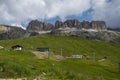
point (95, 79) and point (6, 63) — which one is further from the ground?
point (6, 63)

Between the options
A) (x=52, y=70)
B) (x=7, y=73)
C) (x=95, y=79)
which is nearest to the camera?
(x=7, y=73)

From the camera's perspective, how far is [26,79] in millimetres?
37062

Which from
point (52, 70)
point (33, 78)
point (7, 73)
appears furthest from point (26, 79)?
point (52, 70)

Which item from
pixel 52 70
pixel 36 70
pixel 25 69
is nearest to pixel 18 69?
pixel 25 69

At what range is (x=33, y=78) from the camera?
38.2 meters

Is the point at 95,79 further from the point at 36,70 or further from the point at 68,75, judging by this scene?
the point at 36,70

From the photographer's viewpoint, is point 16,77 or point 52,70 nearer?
point 16,77

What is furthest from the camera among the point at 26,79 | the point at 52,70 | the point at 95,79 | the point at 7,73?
the point at 52,70

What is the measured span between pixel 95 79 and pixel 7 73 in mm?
12735

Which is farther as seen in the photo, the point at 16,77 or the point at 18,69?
the point at 18,69

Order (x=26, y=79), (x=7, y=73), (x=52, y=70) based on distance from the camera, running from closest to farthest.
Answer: (x=26, y=79)
(x=7, y=73)
(x=52, y=70)

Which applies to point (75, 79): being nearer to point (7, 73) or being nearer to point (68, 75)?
point (68, 75)

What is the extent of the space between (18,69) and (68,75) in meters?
7.40

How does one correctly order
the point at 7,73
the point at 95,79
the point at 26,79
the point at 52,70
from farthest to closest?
the point at 52,70
the point at 95,79
the point at 7,73
the point at 26,79
